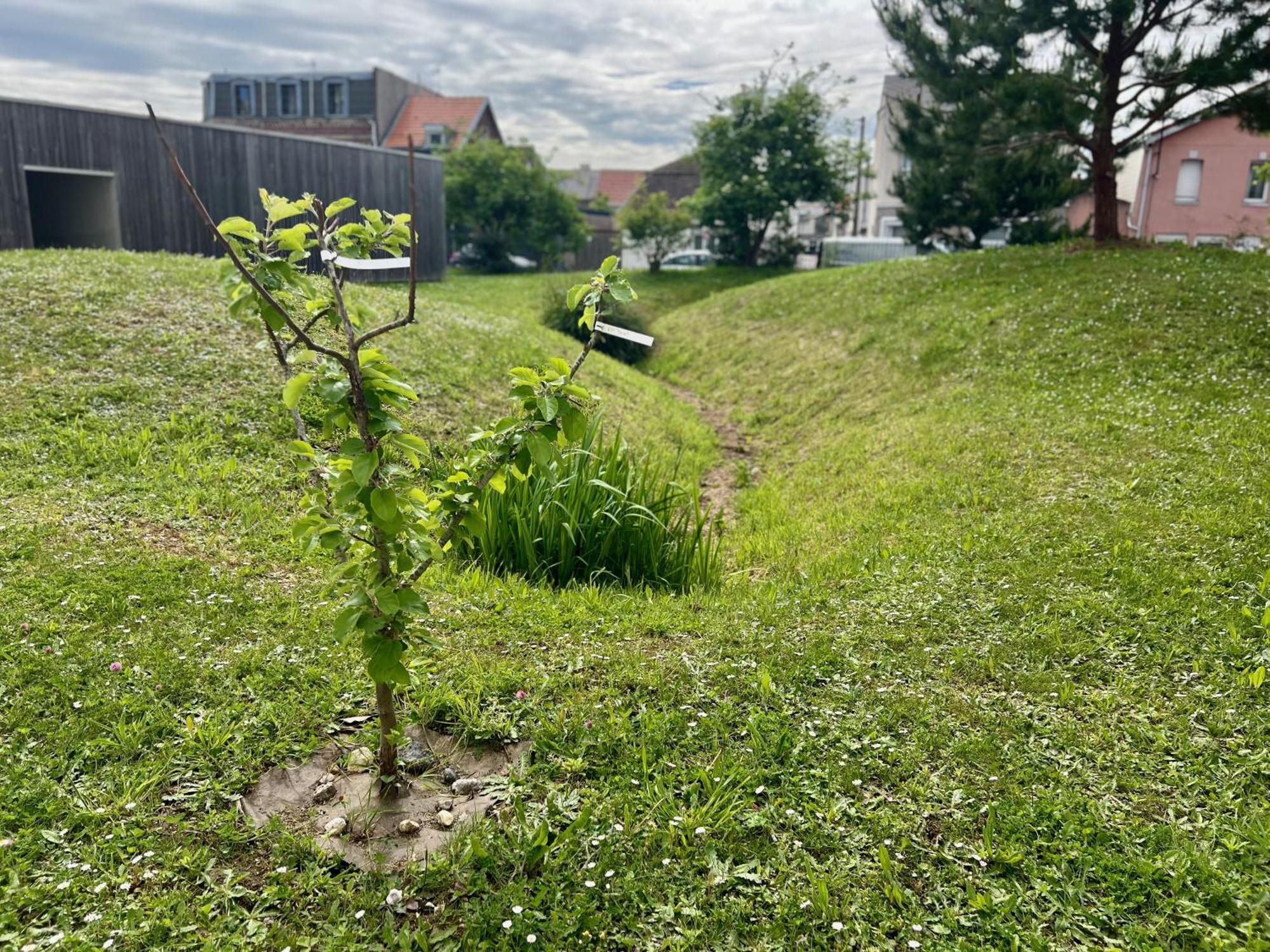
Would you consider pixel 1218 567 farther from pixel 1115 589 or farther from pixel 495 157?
pixel 495 157

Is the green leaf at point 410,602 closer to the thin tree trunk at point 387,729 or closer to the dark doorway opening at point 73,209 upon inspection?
the thin tree trunk at point 387,729

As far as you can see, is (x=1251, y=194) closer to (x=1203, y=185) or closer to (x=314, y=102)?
(x=1203, y=185)

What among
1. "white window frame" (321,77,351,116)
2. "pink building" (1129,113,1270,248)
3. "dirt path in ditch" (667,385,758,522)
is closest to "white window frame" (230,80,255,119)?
"white window frame" (321,77,351,116)

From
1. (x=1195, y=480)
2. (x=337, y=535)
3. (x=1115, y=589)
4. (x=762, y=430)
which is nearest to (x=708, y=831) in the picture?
(x=337, y=535)

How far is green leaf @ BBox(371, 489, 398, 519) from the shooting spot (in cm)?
234

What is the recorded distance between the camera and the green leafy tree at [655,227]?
2444cm

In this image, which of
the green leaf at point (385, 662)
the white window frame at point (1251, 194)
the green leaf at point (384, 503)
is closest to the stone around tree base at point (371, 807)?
the green leaf at point (385, 662)

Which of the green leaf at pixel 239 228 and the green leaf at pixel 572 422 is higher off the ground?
the green leaf at pixel 239 228

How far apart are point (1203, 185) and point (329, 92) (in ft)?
106

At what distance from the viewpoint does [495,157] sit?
25844 mm

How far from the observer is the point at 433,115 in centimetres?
3594

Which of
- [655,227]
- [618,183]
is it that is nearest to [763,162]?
[655,227]

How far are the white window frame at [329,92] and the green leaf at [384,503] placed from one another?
3871 cm

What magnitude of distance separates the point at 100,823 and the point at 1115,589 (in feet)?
13.8
